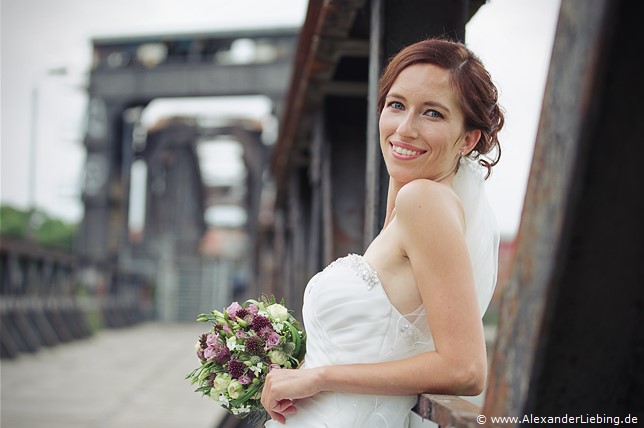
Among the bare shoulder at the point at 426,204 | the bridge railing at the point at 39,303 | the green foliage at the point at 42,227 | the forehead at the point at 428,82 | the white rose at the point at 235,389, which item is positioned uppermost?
the forehead at the point at 428,82

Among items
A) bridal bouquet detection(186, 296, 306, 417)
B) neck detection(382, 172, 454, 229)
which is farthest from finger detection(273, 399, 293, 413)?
neck detection(382, 172, 454, 229)

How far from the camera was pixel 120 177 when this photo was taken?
3106 centimetres

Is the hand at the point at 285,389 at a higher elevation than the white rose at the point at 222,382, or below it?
higher

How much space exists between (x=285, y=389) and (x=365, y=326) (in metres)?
0.24

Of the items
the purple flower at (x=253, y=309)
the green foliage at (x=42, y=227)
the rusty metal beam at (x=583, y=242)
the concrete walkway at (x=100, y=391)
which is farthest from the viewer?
the green foliage at (x=42, y=227)

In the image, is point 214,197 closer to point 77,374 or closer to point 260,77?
point 260,77

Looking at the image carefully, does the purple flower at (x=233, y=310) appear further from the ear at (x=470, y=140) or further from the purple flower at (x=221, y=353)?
the ear at (x=470, y=140)

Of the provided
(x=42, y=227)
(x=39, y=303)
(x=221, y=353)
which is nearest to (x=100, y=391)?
(x=39, y=303)

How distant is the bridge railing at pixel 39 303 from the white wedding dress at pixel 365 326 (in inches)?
450

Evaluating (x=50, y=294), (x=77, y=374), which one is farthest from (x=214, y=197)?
(x=77, y=374)

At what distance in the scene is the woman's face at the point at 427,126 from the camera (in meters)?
1.91

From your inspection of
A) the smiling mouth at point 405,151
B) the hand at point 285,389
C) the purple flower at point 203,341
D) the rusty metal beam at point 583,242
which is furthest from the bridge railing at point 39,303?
the rusty metal beam at point 583,242

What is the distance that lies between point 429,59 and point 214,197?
52.6 meters

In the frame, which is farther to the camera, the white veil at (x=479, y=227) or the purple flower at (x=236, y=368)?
the purple flower at (x=236, y=368)
